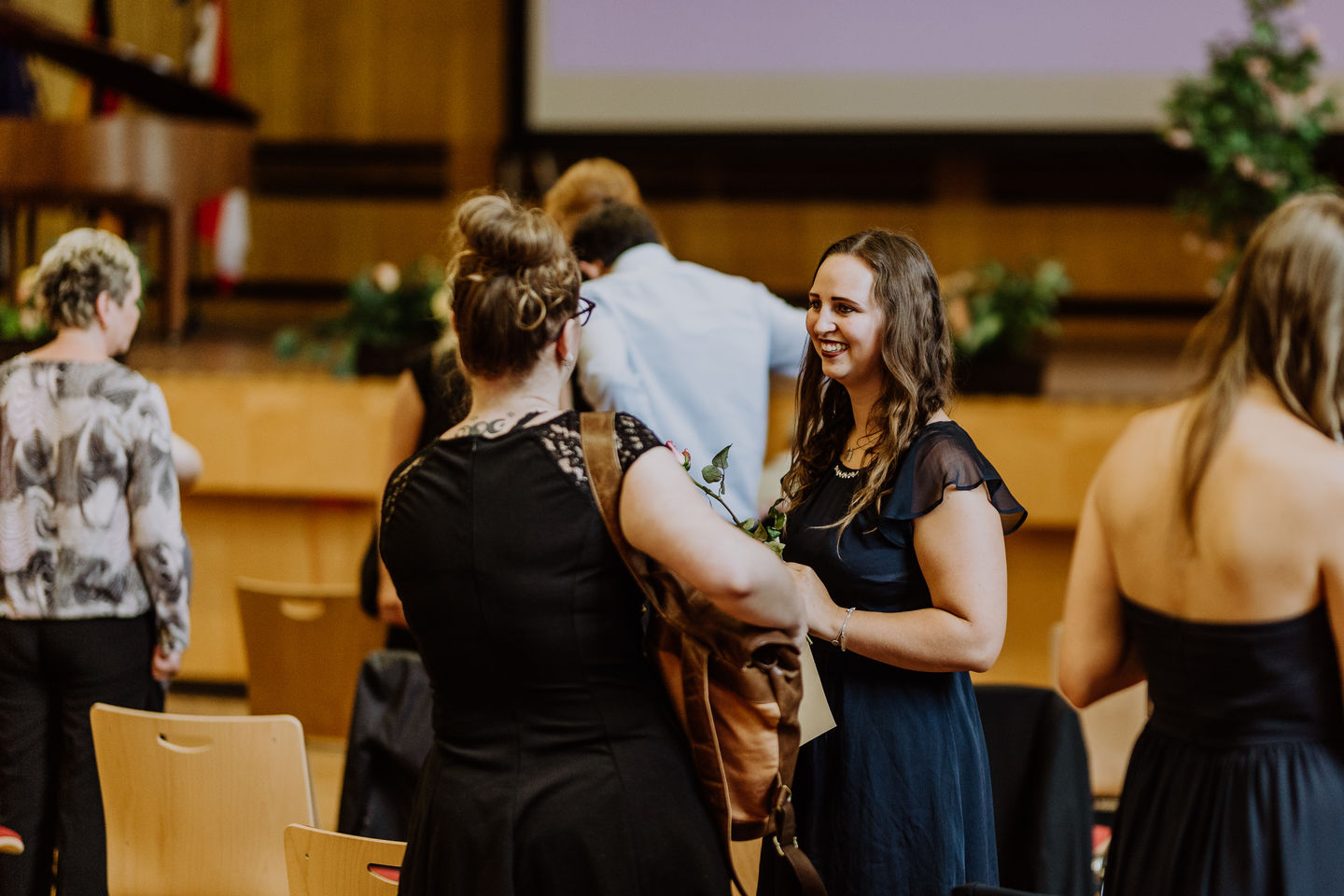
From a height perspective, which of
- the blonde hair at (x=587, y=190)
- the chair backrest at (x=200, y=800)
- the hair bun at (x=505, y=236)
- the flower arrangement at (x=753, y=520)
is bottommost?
the chair backrest at (x=200, y=800)

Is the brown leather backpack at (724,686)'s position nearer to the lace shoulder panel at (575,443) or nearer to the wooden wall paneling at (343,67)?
the lace shoulder panel at (575,443)

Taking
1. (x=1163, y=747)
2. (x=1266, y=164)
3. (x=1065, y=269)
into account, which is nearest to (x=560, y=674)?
(x=1163, y=747)

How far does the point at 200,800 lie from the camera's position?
2.25m

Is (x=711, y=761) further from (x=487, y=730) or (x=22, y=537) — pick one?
(x=22, y=537)

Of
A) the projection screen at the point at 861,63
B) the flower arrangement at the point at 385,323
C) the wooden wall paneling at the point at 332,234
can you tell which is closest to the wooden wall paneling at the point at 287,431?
the flower arrangement at the point at 385,323

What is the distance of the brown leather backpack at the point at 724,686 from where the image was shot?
60.1 inches

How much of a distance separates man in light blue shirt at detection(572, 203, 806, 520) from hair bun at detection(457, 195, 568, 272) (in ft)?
3.35

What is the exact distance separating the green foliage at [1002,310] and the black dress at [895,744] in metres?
2.85

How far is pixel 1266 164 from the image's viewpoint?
4.61 m

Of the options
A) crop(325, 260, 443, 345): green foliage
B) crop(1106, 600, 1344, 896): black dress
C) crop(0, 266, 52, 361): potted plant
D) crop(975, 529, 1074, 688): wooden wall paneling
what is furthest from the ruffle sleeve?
crop(325, 260, 443, 345): green foliage

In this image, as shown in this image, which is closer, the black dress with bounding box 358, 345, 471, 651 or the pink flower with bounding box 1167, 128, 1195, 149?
the black dress with bounding box 358, 345, 471, 651

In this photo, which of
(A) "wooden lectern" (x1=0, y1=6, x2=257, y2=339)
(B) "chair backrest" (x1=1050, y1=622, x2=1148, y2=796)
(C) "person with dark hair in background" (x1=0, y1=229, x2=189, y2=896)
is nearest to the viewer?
(C) "person with dark hair in background" (x1=0, y1=229, x2=189, y2=896)

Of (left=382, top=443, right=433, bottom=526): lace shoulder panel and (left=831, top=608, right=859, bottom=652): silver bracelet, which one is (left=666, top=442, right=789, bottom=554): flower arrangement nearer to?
(left=831, top=608, right=859, bottom=652): silver bracelet

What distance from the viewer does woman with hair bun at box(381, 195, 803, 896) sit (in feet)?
4.99
